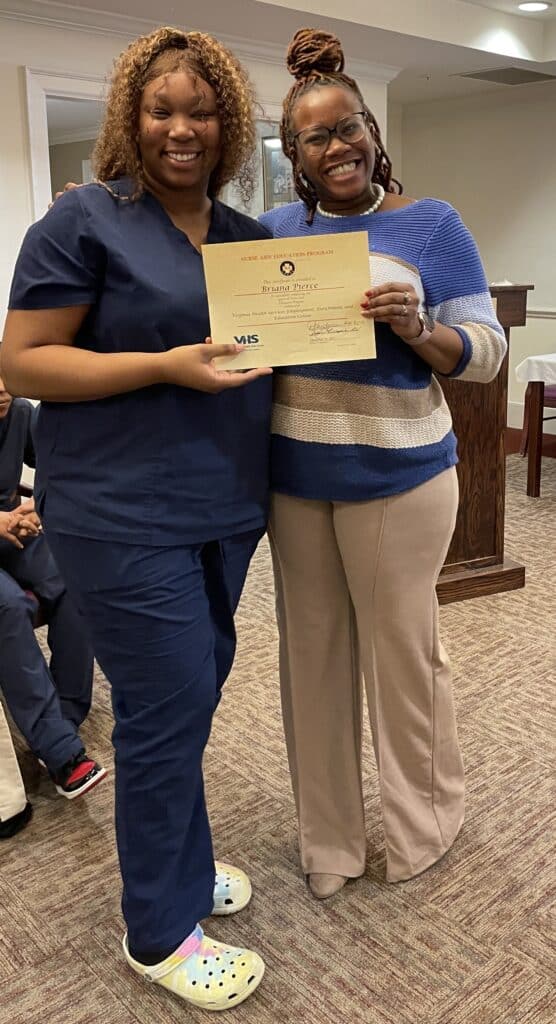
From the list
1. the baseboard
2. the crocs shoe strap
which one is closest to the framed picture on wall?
the baseboard

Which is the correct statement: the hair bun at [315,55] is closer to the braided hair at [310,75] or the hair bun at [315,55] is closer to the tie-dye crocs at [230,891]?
the braided hair at [310,75]

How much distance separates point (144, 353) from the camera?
1.27m

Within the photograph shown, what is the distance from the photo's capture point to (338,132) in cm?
144

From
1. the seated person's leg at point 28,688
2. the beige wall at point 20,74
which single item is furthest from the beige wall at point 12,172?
the seated person's leg at point 28,688

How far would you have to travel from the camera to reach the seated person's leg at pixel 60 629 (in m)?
2.38

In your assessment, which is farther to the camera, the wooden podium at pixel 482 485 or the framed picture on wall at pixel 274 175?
the framed picture on wall at pixel 274 175

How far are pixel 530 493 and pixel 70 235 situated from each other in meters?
3.94

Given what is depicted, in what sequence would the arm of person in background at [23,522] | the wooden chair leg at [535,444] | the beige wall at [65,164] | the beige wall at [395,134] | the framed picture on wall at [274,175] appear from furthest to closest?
the beige wall at [395,134], the beige wall at [65,164], the framed picture on wall at [274,175], the wooden chair leg at [535,444], the arm of person in background at [23,522]

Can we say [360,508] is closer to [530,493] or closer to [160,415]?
[160,415]

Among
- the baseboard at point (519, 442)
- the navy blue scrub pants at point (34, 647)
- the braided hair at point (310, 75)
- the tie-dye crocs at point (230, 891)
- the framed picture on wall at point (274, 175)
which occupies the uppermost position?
the framed picture on wall at point (274, 175)

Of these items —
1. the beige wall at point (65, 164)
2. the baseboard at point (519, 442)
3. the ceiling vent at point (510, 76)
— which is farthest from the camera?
the beige wall at point (65, 164)

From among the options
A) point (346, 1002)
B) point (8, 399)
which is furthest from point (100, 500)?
point (8, 399)
